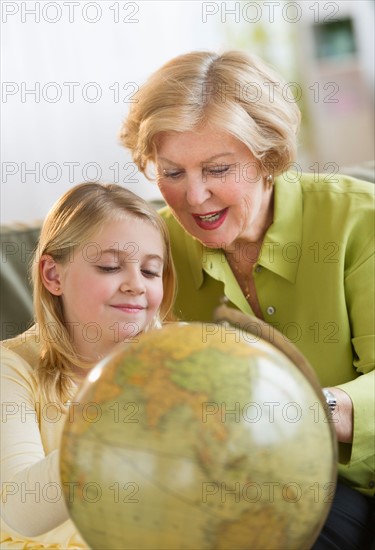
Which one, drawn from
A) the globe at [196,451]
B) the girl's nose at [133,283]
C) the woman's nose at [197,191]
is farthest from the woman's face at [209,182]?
the globe at [196,451]

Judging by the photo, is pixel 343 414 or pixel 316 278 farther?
pixel 316 278

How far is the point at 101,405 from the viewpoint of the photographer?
104 centimetres

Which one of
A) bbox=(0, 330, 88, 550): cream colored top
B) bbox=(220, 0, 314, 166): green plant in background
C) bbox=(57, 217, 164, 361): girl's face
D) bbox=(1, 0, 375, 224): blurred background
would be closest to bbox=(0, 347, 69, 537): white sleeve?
bbox=(0, 330, 88, 550): cream colored top

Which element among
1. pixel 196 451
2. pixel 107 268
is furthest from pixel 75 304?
pixel 196 451

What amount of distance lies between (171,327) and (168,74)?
896 mm

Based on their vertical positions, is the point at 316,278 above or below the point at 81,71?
below

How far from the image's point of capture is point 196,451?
0.99 m

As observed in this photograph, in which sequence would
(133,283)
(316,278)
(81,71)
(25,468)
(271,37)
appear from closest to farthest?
(25,468), (133,283), (316,278), (81,71), (271,37)

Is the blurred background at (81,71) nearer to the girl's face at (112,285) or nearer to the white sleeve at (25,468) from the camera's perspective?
the girl's face at (112,285)

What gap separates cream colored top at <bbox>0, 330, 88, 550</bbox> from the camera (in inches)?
51.3

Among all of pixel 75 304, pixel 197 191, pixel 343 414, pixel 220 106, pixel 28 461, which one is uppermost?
pixel 220 106

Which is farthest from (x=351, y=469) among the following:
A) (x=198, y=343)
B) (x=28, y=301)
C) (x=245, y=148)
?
(x=198, y=343)

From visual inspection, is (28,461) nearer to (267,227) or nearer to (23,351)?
(23,351)

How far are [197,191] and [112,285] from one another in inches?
11.9
